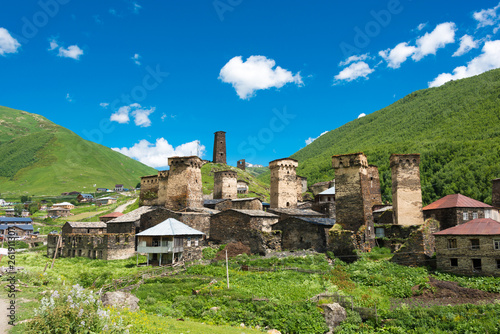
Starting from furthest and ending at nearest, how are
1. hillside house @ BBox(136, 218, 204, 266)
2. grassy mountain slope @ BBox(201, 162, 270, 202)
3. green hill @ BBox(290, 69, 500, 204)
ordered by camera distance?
grassy mountain slope @ BBox(201, 162, 270, 202) < green hill @ BBox(290, 69, 500, 204) < hillside house @ BBox(136, 218, 204, 266)

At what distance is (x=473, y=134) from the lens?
9712 cm

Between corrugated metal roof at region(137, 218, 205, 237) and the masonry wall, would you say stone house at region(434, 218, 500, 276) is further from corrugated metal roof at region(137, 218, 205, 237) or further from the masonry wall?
corrugated metal roof at region(137, 218, 205, 237)

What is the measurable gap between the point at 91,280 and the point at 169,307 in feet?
31.3

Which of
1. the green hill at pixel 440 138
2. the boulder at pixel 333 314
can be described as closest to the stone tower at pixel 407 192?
the boulder at pixel 333 314

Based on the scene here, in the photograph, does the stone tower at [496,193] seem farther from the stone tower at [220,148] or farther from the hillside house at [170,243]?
the stone tower at [220,148]

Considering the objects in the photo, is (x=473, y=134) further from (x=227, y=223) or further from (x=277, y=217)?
(x=227, y=223)

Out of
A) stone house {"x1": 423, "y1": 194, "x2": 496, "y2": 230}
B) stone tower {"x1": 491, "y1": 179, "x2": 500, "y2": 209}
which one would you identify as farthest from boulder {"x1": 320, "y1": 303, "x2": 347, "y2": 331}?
stone tower {"x1": 491, "y1": 179, "x2": 500, "y2": 209}

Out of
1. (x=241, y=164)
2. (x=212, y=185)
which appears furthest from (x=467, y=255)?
(x=241, y=164)

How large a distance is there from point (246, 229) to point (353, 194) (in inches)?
494

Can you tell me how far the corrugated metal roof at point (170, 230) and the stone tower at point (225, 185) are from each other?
25685mm

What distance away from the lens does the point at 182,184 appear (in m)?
47.7

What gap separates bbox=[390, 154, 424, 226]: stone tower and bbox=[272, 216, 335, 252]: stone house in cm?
721

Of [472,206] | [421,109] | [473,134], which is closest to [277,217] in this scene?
[472,206]

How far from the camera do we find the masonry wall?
82.5 feet
